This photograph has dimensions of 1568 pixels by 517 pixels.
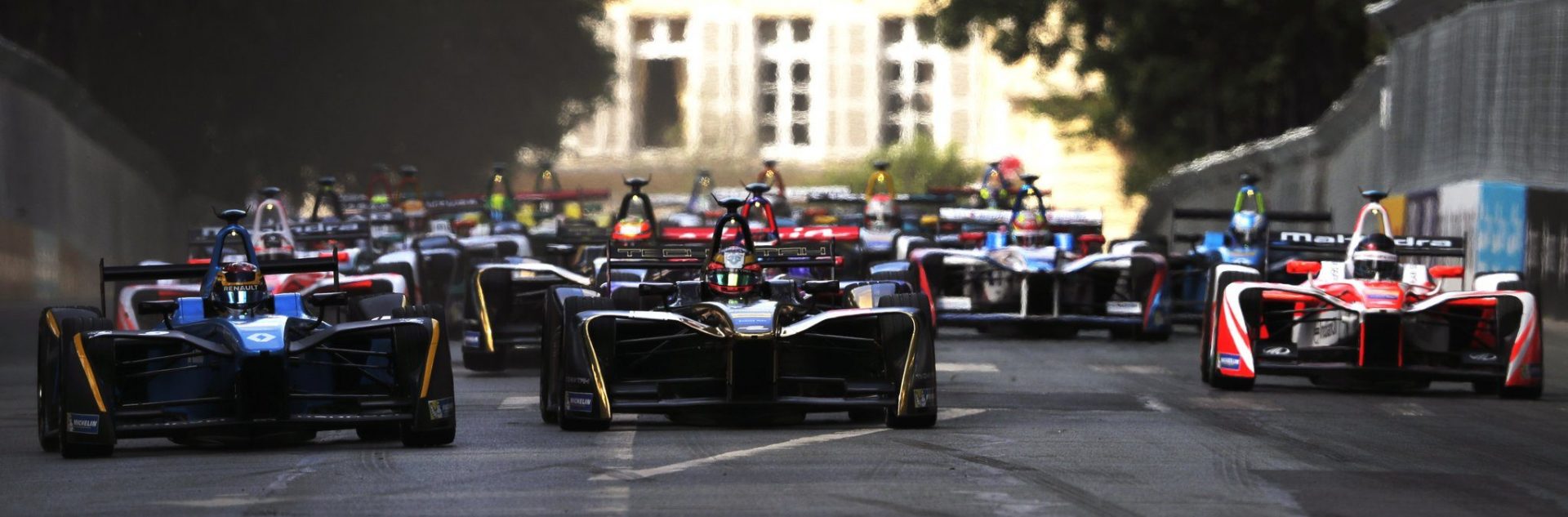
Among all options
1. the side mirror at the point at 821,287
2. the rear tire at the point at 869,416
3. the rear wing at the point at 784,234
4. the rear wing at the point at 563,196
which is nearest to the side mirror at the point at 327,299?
the rear tire at the point at 869,416

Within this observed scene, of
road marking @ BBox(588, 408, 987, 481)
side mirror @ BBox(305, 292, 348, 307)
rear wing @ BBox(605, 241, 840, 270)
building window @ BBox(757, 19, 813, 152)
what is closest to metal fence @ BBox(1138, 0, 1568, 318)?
rear wing @ BBox(605, 241, 840, 270)

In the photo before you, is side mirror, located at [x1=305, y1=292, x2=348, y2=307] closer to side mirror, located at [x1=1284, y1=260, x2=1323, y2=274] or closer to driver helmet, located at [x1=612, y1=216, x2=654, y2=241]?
side mirror, located at [x1=1284, y1=260, x2=1323, y2=274]

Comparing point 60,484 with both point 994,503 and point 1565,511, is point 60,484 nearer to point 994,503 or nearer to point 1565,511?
point 994,503

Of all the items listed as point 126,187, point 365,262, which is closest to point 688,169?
point 126,187

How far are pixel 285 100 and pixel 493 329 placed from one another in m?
24.9

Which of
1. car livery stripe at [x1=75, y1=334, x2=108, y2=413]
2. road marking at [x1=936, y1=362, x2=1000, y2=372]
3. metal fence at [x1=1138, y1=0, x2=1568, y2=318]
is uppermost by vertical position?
metal fence at [x1=1138, y1=0, x2=1568, y2=318]

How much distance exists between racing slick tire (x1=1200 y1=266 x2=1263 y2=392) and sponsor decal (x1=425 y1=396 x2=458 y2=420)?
686 cm

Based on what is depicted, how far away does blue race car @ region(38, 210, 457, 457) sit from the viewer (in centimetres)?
1250

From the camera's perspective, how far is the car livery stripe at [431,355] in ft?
42.1

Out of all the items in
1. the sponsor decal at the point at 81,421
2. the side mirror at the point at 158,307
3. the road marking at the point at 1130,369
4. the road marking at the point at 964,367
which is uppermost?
the side mirror at the point at 158,307

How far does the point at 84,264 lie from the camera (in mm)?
30938

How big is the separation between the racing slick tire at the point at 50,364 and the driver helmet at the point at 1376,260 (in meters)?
9.61

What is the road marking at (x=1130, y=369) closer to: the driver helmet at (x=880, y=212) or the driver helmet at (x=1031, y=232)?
the driver helmet at (x=1031, y=232)

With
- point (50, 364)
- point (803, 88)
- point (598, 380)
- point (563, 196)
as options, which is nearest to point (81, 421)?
point (50, 364)
